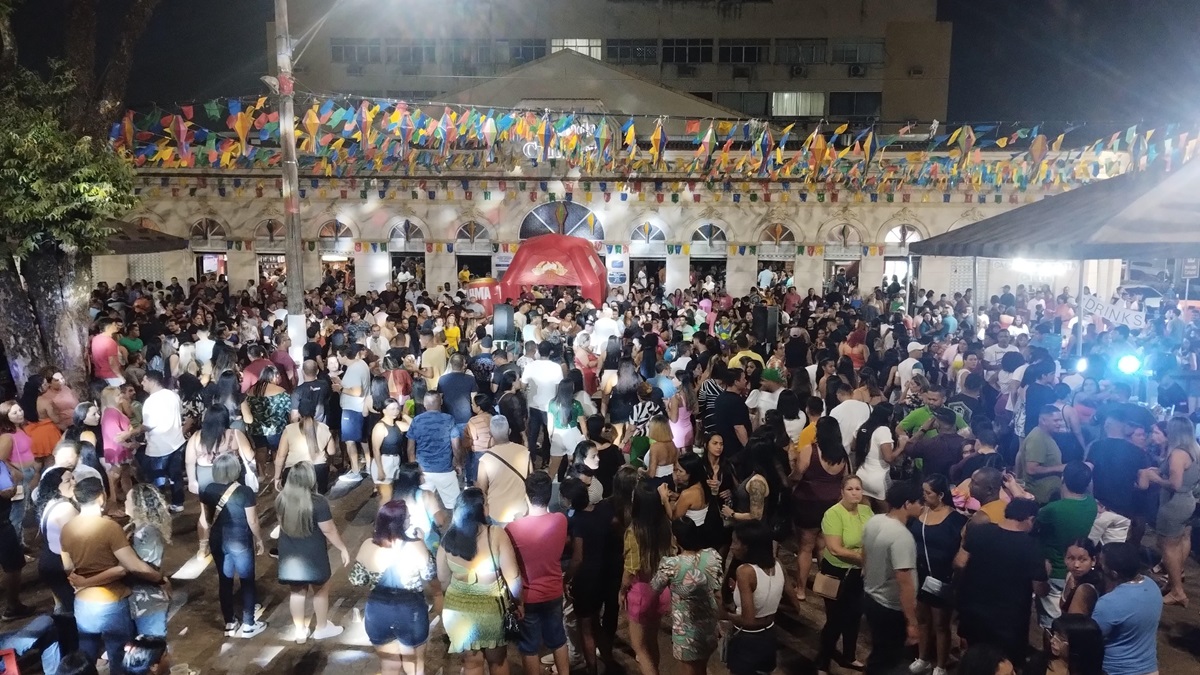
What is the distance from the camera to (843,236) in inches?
950

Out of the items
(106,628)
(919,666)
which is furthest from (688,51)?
(106,628)

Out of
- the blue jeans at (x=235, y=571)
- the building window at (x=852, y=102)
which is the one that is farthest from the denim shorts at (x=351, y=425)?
the building window at (x=852, y=102)

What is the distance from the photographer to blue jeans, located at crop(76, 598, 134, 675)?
188 inches

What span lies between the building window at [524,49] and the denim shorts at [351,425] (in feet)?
107

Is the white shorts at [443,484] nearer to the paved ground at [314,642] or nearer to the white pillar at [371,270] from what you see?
the paved ground at [314,642]

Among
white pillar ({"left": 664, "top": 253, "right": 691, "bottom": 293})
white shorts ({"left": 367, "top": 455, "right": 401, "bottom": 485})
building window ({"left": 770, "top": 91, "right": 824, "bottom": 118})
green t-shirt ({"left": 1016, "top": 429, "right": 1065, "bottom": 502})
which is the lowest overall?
white shorts ({"left": 367, "top": 455, "right": 401, "bottom": 485})

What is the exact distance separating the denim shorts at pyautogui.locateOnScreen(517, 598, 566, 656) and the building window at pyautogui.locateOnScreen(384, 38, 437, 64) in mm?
36965

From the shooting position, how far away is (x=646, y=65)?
3869cm

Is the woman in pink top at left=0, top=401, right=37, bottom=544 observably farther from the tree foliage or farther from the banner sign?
the banner sign

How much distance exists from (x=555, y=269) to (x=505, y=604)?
34.3 feet

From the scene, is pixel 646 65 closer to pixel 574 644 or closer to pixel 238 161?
pixel 238 161

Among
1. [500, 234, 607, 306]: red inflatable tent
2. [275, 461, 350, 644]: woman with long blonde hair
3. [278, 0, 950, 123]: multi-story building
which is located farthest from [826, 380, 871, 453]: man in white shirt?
[278, 0, 950, 123]: multi-story building

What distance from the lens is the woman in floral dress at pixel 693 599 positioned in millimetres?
4539

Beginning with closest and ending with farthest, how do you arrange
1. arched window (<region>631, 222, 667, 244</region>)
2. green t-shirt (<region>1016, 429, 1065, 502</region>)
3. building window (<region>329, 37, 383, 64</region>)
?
1. green t-shirt (<region>1016, 429, 1065, 502</region>)
2. arched window (<region>631, 222, 667, 244</region>)
3. building window (<region>329, 37, 383, 64</region>)
